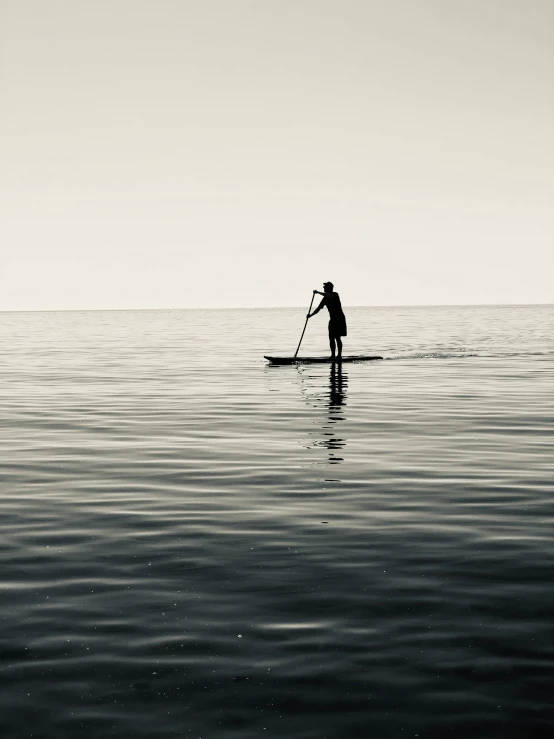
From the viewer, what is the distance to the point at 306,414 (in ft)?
59.1

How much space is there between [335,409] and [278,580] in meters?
11.9

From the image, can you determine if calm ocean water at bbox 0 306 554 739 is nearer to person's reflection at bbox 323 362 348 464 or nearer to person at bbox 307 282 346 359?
person's reflection at bbox 323 362 348 464

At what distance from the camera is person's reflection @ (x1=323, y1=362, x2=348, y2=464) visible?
1357 centimetres

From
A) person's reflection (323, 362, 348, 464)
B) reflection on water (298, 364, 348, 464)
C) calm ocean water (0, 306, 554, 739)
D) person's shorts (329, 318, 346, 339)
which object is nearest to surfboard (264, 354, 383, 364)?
person's reflection (323, 362, 348, 464)

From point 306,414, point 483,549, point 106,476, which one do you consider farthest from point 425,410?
point 483,549

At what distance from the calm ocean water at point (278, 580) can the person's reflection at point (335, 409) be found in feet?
0.59

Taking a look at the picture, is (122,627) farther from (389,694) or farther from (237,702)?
(389,694)

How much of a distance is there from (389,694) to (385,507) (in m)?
4.61

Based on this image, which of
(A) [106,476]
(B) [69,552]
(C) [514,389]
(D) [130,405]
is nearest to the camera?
(B) [69,552]

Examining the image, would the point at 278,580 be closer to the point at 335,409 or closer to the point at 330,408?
the point at 335,409

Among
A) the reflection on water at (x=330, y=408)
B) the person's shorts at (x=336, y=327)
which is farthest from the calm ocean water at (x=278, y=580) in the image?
the person's shorts at (x=336, y=327)

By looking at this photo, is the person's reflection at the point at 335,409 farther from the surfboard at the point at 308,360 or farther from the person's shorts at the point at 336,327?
the person's shorts at the point at 336,327

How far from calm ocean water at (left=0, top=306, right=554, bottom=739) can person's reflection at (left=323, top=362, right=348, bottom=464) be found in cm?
18

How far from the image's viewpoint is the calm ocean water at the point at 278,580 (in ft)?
15.7
